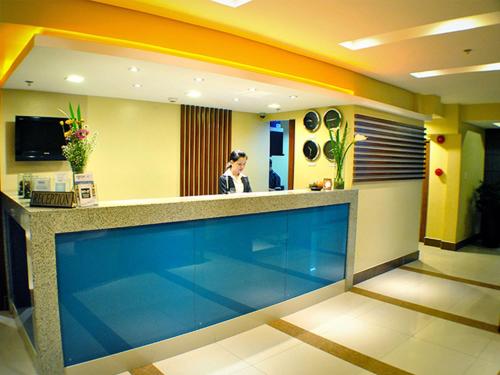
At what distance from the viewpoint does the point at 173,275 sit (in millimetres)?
2984

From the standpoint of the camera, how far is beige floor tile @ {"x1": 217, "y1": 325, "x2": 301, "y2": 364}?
3.10 m

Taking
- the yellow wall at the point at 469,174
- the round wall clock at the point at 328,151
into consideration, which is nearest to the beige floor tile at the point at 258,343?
the round wall clock at the point at 328,151

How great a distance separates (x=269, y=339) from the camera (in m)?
3.38

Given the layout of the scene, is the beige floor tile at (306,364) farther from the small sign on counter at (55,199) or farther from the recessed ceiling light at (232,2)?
the recessed ceiling light at (232,2)

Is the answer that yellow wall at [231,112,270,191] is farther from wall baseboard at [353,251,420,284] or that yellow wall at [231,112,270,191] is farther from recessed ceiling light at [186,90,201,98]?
wall baseboard at [353,251,420,284]

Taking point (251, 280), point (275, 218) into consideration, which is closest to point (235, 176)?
point (275, 218)

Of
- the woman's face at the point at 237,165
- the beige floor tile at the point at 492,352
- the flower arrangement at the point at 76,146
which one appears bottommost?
the beige floor tile at the point at 492,352

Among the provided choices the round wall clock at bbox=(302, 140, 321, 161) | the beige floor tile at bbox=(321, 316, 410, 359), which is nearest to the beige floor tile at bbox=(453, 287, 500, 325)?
the beige floor tile at bbox=(321, 316, 410, 359)

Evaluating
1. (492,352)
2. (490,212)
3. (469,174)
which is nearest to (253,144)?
(492,352)

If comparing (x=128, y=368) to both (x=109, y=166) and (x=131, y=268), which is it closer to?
(x=131, y=268)

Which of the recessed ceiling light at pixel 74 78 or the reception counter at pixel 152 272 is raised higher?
the recessed ceiling light at pixel 74 78

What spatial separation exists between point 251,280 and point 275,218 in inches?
26.8

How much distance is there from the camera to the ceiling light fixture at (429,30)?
9.38 ft

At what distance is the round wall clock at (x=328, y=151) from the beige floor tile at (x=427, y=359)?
2.47 metres
